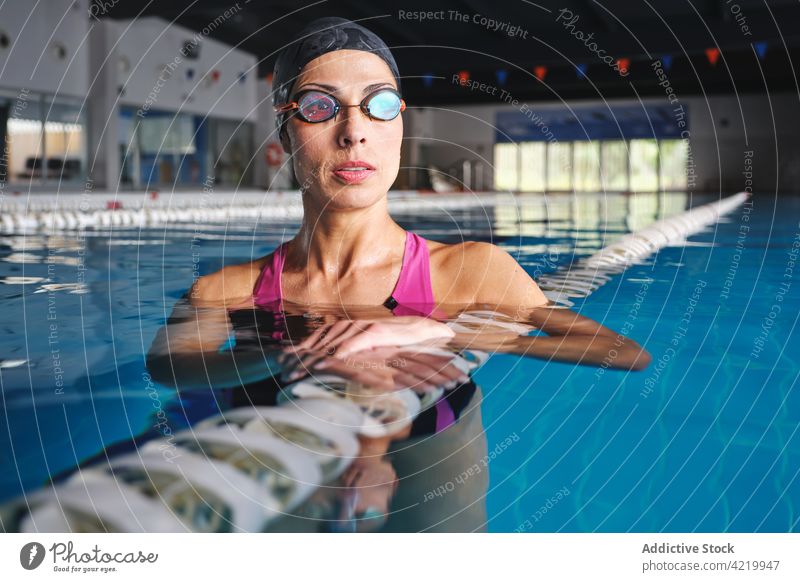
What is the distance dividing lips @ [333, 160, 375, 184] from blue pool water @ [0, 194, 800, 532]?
0.65 metres

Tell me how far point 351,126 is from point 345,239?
1.50ft

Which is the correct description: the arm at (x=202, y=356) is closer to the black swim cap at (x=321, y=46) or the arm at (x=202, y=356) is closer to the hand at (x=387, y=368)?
the hand at (x=387, y=368)

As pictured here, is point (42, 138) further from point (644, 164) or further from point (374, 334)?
point (644, 164)

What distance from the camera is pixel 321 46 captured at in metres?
2.35

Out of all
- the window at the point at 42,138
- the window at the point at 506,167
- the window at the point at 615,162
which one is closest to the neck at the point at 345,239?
the window at the point at 42,138

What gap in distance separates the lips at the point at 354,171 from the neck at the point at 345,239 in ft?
0.52

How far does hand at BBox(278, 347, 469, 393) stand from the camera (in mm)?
1952

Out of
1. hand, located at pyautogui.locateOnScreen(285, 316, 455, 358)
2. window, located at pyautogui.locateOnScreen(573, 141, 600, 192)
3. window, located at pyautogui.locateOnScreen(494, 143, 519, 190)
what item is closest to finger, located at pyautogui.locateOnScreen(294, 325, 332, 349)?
hand, located at pyautogui.locateOnScreen(285, 316, 455, 358)

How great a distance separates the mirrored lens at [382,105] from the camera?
225 cm

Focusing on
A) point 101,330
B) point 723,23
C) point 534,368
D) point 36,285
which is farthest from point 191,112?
point 534,368

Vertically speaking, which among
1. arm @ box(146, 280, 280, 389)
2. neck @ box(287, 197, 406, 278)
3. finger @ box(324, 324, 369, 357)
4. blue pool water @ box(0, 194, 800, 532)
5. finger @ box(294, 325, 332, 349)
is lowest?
blue pool water @ box(0, 194, 800, 532)

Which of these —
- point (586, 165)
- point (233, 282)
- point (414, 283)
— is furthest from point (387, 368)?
point (586, 165)

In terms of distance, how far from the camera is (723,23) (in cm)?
1634

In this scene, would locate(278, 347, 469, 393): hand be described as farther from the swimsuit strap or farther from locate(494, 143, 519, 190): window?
locate(494, 143, 519, 190): window
